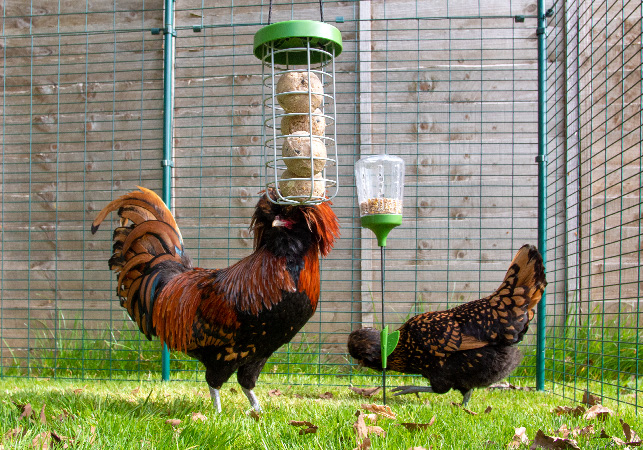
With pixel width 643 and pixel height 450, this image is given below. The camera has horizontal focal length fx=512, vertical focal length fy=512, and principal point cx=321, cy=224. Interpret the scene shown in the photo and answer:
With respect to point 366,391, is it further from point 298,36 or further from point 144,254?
point 298,36

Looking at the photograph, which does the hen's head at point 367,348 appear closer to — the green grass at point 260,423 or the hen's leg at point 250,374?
the green grass at point 260,423

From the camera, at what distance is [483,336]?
13.3 ft

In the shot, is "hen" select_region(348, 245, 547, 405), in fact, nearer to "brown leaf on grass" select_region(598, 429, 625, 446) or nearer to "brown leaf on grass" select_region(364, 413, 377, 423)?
"brown leaf on grass" select_region(364, 413, 377, 423)

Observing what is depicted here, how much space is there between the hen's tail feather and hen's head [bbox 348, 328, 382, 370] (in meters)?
1.63

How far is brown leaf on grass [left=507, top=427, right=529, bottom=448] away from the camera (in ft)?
8.13

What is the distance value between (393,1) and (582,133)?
2426 mm

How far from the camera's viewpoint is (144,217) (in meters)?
4.02

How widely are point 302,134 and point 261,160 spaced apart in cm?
296

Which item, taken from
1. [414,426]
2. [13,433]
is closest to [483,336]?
[414,426]

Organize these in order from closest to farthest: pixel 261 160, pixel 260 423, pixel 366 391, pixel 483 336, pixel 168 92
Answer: pixel 260 423 < pixel 483 336 < pixel 366 391 < pixel 168 92 < pixel 261 160

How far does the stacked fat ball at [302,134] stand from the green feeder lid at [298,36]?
190mm

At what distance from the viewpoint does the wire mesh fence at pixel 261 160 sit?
5.27 m

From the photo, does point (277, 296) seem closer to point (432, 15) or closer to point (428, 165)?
point (428, 165)

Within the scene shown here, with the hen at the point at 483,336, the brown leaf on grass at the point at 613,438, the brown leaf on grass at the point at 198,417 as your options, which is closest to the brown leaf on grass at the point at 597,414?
the brown leaf on grass at the point at 613,438
